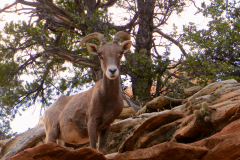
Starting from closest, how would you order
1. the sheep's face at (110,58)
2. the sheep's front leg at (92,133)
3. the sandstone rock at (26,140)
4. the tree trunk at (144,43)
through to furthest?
the sheep's face at (110,58)
the sheep's front leg at (92,133)
the sandstone rock at (26,140)
the tree trunk at (144,43)

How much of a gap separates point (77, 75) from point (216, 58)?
7.30m

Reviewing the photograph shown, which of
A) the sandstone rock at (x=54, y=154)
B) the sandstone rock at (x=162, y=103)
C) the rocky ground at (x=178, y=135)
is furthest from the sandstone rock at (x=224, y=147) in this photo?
the sandstone rock at (x=162, y=103)

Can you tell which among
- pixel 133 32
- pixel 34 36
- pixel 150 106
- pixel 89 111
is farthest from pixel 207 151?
pixel 34 36

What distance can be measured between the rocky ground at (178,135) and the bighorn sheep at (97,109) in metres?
0.52

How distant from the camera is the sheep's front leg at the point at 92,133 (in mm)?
5379

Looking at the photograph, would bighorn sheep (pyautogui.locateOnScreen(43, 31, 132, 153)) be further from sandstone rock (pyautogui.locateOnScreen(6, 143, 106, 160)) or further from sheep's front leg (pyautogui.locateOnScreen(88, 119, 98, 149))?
sandstone rock (pyautogui.locateOnScreen(6, 143, 106, 160))

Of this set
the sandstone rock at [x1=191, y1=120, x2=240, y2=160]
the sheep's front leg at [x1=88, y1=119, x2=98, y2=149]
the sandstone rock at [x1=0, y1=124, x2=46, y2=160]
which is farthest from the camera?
the sandstone rock at [x1=0, y1=124, x2=46, y2=160]

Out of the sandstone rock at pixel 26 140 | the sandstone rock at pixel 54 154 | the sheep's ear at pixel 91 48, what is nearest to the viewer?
the sandstone rock at pixel 54 154

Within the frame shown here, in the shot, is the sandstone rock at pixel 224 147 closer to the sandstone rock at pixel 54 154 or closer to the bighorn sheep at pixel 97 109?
the sandstone rock at pixel 54 154

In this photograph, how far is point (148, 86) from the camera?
45.0ft

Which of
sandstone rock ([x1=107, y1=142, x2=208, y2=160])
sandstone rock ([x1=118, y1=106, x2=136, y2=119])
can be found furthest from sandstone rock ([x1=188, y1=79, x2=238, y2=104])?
sandstone rock ([x1=107, y1=142, x2=208, y2=160])

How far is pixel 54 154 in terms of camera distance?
3318 millimetres

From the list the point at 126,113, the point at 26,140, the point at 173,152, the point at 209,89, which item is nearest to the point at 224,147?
Answer: the point at 173,152

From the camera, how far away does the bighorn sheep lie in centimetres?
548
